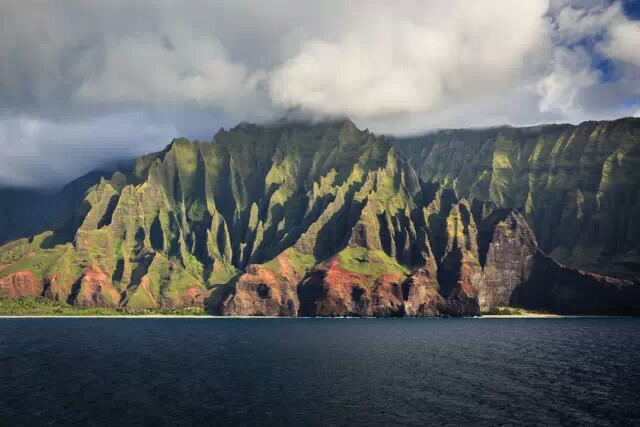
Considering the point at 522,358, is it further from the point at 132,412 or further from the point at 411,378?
the point at 132,412

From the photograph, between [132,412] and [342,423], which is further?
[132,412]

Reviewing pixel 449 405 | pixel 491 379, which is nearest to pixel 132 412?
pixel 449 405

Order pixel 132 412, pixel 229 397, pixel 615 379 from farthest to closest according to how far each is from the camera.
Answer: pixel 615 379 < pixel 229 397 < pixel 132 412

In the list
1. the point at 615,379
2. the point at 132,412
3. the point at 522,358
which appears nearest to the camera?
the point at 132,412

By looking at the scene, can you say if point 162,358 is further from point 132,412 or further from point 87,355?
point 132,412

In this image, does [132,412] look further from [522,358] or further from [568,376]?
[522,358]

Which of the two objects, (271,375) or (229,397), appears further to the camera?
(271,375)

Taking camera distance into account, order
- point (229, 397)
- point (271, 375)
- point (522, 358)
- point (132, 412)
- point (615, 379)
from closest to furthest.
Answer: point (132, 412) < point (229, 397) < point (615, 379) < point (271, 375) < point (522, 358)

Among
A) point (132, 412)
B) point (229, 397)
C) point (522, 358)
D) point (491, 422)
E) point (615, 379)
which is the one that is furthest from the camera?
point (522, 358)

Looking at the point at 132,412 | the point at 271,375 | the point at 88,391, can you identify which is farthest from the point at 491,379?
the point at 88,391
